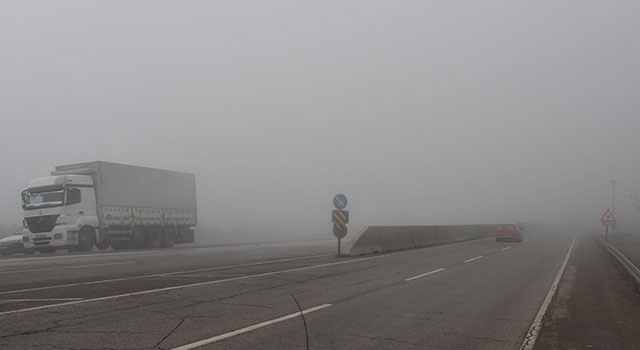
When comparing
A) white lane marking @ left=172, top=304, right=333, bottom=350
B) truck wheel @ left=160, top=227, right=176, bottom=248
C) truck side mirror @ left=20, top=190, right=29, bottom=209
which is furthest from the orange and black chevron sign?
truck side mirror @ left=20, top=190, right=29, bottom=209

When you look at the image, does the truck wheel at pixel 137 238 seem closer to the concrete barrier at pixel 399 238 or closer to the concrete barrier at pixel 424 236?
the concrete barrier at pixel 399 238

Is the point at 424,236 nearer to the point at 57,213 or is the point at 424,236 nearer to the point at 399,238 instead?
the point at 399,238

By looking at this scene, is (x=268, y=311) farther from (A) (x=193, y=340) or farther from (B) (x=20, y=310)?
(B) (x=20, y=310)

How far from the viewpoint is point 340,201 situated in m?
20.2

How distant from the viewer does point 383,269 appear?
567 inches

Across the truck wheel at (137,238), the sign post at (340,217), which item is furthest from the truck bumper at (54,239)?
the sign post at (340,217)

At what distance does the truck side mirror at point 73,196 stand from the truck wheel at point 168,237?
712 centimetres

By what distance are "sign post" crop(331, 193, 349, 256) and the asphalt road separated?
6.45 meters

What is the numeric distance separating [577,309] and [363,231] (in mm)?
12713

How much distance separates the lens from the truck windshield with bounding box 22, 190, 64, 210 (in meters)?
22.2

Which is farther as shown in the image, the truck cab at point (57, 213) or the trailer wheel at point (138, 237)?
the trailer wheel at point (138, 237)

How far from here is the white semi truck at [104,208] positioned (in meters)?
22.1

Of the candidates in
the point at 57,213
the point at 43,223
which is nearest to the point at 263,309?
the point at 57,213

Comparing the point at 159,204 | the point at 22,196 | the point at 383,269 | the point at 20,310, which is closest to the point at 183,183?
the point at 159,204
